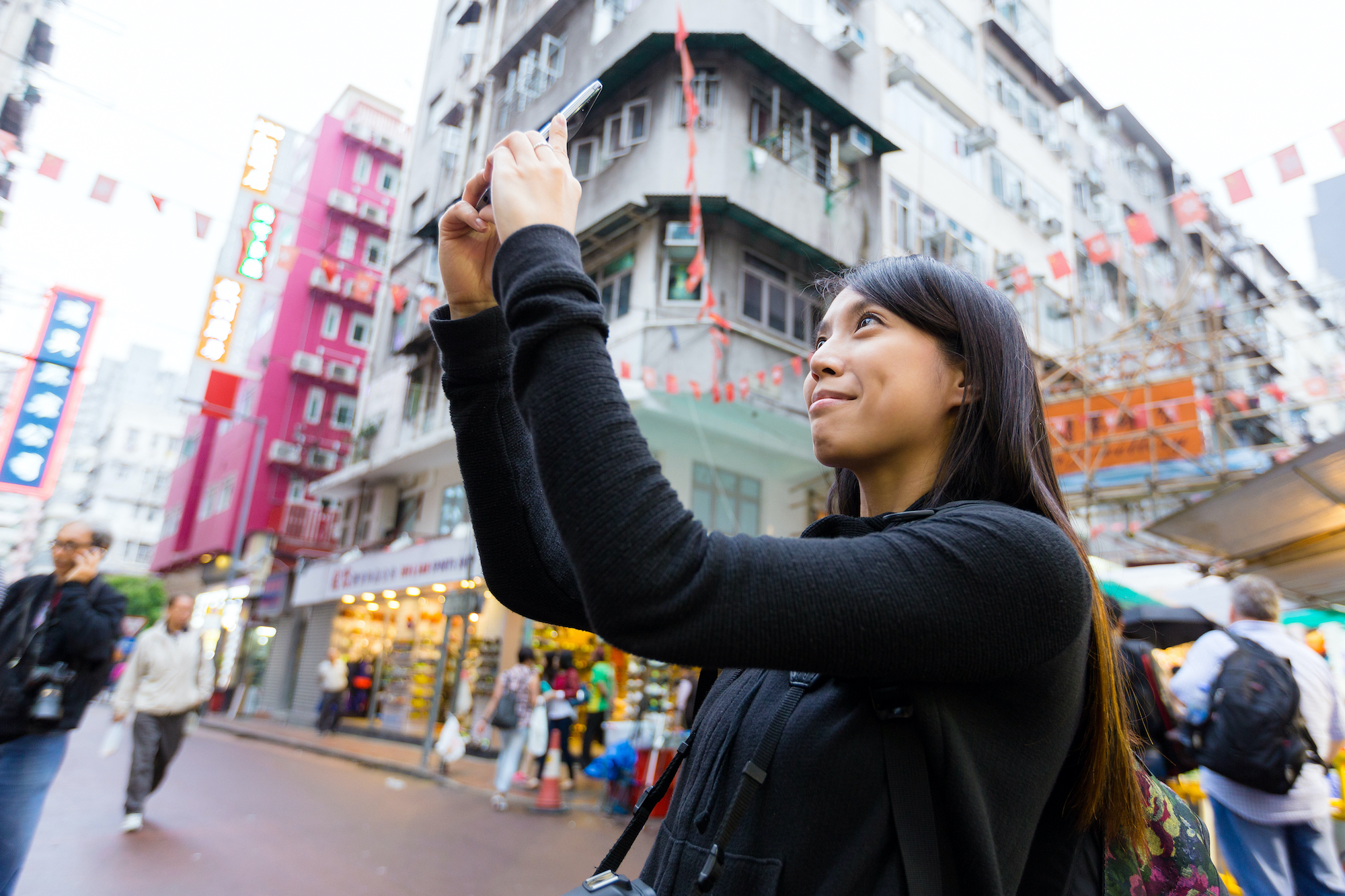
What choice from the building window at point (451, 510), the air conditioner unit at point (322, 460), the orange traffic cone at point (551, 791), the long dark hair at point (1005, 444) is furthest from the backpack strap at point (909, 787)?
the air conditioner unit at point (322, 460)

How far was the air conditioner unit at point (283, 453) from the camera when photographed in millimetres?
27031

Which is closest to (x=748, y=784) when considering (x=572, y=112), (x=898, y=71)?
(x=572, y=112)

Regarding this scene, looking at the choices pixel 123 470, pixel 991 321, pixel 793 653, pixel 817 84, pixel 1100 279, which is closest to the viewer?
pixel 793 653

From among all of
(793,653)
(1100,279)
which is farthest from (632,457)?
(1100,279)

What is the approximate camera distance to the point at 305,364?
28.3 m

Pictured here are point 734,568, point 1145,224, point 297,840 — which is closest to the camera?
point 734,568

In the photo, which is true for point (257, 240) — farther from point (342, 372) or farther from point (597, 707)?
point (342, 372)

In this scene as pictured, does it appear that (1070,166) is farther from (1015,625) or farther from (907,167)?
(1015,625)

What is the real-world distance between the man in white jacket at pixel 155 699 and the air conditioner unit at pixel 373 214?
25257 mm

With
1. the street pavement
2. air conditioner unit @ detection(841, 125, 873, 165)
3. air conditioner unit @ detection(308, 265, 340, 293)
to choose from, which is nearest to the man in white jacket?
the street pavement

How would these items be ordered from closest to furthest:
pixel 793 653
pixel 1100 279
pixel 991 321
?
pixel 793 653 → pixel 991 321 → pixel 1100 279

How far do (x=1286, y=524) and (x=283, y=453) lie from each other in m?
27.6

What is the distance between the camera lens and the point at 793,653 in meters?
0.77

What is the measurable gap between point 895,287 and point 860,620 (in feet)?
2.01
